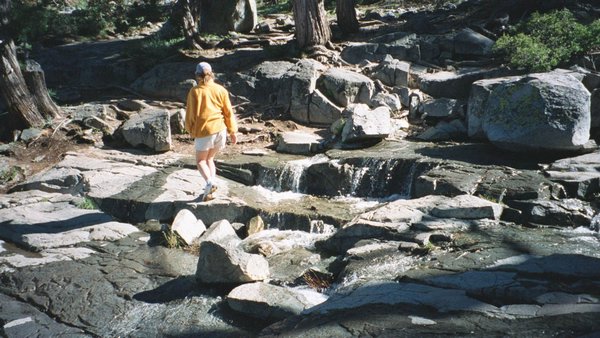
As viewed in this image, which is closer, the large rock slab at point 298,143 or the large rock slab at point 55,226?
the large rock slab at point 55,226

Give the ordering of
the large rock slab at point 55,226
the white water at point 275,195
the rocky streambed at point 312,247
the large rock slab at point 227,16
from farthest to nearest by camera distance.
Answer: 1. the large rock slab at point 227,16
2. the white water at point 275,195
3. the large rock slab at point 55,226
4. the rocky streambed at point 312,247

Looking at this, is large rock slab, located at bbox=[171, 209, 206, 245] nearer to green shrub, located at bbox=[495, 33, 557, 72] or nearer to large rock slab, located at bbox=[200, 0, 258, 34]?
green shrub, located at bbox=[495, 33, 557, 72]

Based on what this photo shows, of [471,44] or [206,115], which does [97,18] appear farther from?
[206,115]

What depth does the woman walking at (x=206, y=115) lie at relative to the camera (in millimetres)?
8586

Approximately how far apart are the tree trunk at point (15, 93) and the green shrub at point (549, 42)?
36.1ft

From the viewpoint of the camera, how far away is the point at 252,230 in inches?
355

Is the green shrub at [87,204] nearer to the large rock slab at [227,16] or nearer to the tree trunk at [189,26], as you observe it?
the tree trunk at [189,26]

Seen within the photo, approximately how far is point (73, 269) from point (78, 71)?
465 inches

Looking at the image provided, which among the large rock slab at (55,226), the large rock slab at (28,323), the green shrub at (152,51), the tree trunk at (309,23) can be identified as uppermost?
the tree trunk at (309,23)

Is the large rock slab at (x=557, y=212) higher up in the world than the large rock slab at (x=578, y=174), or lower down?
lower down

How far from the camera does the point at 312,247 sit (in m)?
8.38

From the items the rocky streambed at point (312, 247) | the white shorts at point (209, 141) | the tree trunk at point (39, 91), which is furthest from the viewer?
the tree trunk at point (39, 91)

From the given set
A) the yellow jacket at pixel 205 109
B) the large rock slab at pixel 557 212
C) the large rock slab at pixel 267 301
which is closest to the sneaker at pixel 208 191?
the yellow jacket at pixel 205 109

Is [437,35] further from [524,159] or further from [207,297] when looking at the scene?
[207,297]
